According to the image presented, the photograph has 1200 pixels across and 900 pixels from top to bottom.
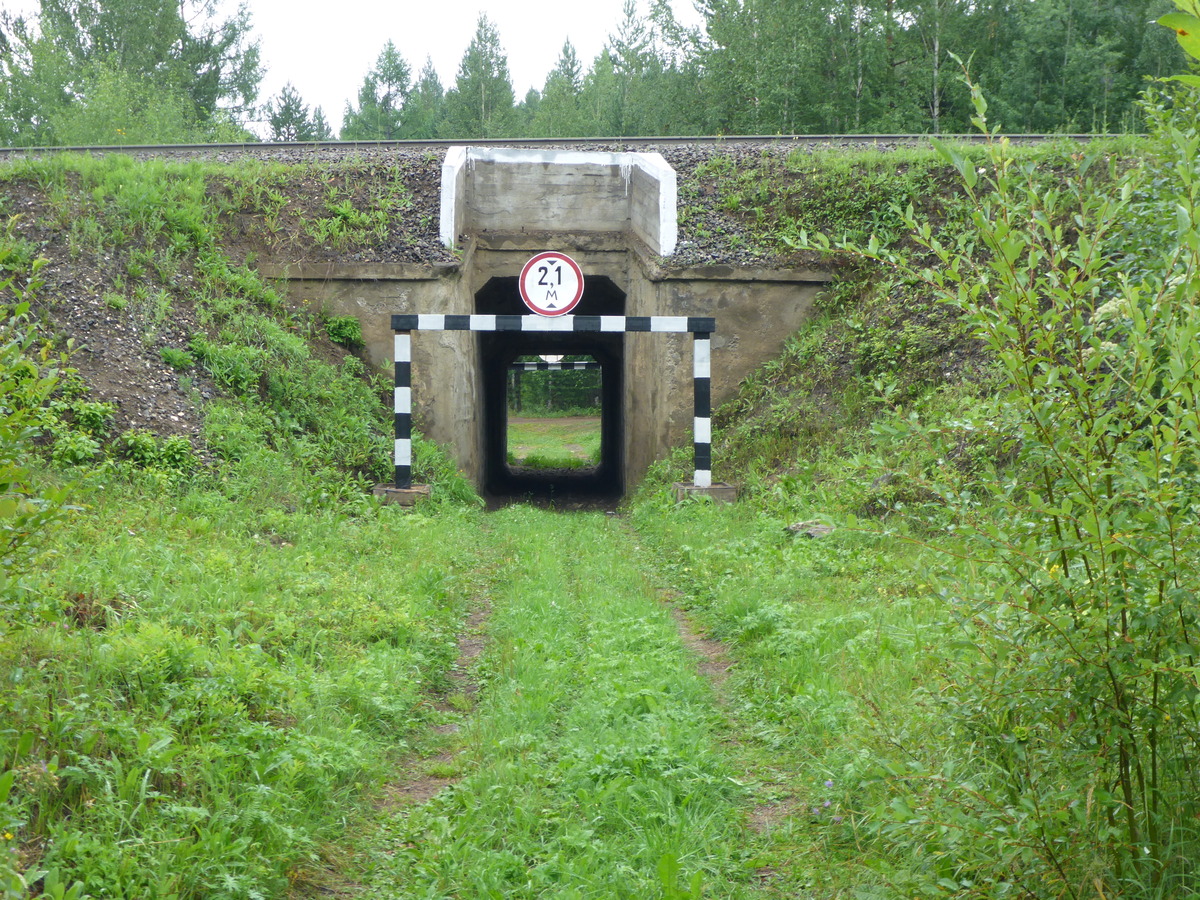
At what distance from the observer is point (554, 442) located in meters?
35.7

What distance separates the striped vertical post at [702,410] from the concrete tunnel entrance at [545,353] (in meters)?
4.09

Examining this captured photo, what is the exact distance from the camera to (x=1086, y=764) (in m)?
2.75

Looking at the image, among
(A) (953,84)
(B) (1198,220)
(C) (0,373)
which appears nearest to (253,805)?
(C) (0,373)

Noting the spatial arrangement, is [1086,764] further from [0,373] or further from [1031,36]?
[1031,36]

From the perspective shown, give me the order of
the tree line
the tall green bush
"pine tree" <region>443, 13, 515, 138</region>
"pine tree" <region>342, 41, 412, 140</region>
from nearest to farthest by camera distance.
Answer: the tall green bush, the tree line, "pine tree" <region>443, 13, 515, 138</region>, "pine tree" <region>342, 41, 412, 140</region>

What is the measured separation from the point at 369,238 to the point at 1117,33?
2583cm

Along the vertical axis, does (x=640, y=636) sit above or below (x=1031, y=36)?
below

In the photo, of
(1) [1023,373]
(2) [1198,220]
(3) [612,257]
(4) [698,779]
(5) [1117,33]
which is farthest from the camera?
(5) [1117,33]

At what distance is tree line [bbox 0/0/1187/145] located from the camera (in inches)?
1147

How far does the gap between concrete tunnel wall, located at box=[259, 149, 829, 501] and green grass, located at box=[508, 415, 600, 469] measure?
35.4 feet

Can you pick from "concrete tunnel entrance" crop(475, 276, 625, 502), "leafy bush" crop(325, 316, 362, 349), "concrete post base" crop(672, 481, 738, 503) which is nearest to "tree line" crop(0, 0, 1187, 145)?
"concrete tunnel entrance" crop(475, 276, 625, 502)

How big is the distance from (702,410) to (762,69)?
78.2ft

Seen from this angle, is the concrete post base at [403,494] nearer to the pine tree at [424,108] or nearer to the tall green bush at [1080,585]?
the tall green bush at [1080,585]

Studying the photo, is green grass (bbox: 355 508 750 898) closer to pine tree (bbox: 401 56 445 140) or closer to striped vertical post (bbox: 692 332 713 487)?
striped vertical post (bbox: 692 332 713 487)
